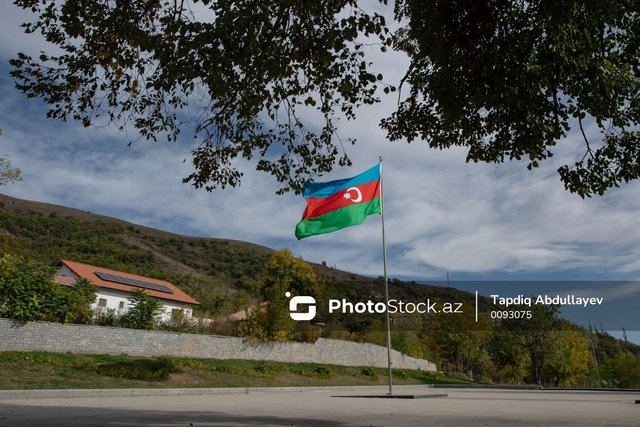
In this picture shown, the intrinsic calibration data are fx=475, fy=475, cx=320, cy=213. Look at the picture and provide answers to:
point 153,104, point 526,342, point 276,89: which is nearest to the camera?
point 276,89

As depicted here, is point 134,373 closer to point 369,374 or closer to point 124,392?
point 124,392

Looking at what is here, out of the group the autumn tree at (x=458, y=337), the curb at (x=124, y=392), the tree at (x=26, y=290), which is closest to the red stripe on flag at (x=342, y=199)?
the curb at (x=124, y=392)

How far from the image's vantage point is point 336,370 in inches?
1195

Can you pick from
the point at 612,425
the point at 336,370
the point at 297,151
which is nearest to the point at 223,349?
the point at 336,370

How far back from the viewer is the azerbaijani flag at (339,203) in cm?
1436

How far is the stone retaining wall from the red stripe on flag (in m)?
11.1

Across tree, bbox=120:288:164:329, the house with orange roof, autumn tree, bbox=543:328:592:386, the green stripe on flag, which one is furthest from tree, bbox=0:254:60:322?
autumn tree, bbox=543:328:592:386

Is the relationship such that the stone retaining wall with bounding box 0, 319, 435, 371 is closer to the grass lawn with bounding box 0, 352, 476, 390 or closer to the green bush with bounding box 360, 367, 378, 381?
the grass lawn with bounding box 0, 352, 476, 390

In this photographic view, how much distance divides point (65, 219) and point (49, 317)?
83487 mm

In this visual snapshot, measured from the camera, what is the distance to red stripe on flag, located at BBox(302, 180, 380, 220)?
570 inches

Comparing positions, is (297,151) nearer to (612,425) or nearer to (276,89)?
(276,89)

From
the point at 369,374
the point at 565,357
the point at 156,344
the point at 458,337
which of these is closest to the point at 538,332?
the point at 565,357

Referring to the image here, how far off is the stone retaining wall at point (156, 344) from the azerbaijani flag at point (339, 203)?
35.7ft

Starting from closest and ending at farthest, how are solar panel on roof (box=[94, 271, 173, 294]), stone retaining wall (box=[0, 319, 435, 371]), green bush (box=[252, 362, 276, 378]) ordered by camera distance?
stone retaining wall (box=[0, 319, 435, 371])
green bush (box=[252, 362, 276, 378])
solar panel on roof (box=[94, 271, 173, 294])
